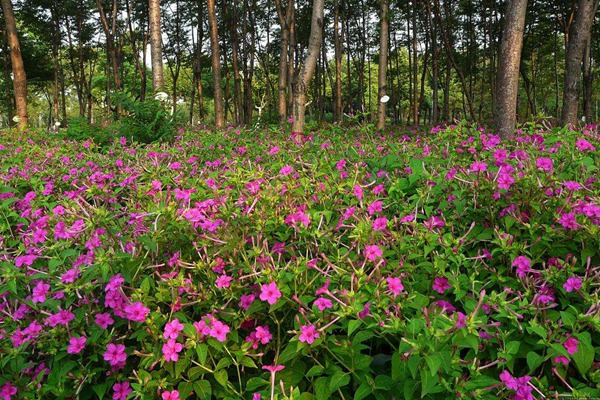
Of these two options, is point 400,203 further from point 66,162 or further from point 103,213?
point 66,162

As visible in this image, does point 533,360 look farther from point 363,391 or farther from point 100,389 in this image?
point 100,389

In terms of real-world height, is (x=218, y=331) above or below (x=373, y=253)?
below

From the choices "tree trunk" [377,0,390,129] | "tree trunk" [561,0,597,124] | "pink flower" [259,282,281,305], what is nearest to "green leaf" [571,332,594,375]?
"pink flower" [259,282,281,305]

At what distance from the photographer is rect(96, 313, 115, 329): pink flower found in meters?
1.73

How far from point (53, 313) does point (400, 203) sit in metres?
1.87

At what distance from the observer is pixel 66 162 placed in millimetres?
4270

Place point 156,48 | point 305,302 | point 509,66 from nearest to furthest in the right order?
point 305,302 → point 509,66 → point 156,48

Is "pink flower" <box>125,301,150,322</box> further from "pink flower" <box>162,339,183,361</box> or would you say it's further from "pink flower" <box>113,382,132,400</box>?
"pink flower" <box>113,382,132,400</box>

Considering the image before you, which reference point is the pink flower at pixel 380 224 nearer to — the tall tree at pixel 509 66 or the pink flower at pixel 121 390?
the pink flower at pixel 121 390

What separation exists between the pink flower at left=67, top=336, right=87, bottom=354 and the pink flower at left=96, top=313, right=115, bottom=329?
8cm

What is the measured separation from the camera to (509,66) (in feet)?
18.7

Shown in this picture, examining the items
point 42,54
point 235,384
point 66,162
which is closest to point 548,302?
point 235,384

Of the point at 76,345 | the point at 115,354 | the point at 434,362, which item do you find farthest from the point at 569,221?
the point at 76,345

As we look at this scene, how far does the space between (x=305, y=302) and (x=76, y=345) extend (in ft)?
2.81
